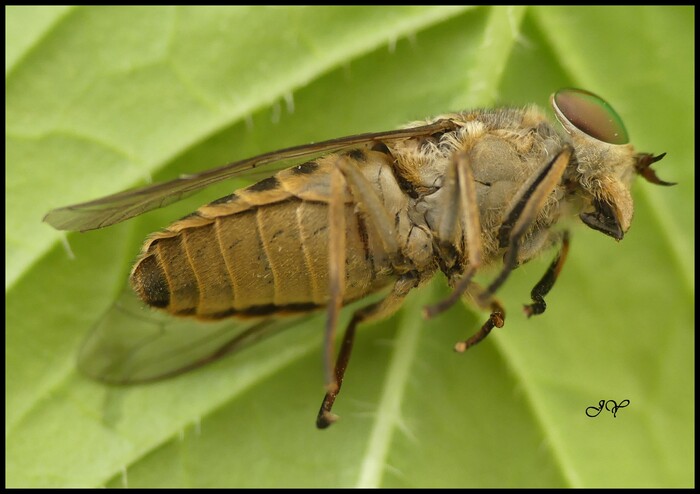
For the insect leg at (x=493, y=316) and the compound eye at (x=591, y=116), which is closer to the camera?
the insect leg at (x=493, y=316)

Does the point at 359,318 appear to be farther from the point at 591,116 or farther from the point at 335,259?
the point at 591,116

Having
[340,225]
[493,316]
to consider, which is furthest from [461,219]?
[340,225]

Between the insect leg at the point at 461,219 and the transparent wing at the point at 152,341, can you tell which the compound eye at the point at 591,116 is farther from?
the transparent wing at the point at 152,341

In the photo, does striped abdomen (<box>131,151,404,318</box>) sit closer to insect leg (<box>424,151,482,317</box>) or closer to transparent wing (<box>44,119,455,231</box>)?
transparent wing (<box>44,119,455,231</box>)

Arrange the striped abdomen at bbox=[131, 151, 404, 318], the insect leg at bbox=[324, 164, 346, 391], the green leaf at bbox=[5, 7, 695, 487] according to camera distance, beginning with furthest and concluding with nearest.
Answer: the green leaf at bbox=[5, 7, 695, 487], the striped abdomen at bbox=[131, 151, 404, 318], the insect leg at bbox=[324, 164, 346, 391]
